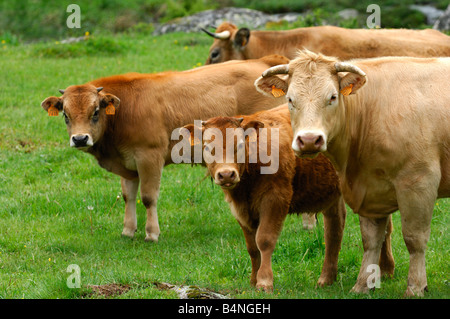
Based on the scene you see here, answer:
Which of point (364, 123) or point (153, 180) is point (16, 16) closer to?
point (153, 180)

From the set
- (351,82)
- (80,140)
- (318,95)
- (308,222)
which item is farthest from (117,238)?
(351,82)

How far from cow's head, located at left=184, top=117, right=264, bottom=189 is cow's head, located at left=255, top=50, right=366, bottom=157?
0.80m

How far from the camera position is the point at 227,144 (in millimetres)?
6797

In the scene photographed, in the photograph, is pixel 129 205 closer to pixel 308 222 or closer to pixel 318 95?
pixel 308 222

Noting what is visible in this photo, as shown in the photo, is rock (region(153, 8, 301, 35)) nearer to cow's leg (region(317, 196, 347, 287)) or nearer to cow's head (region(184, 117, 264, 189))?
cow's leg (region(317, 196, 347, 287))

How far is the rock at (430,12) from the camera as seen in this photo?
22125mm

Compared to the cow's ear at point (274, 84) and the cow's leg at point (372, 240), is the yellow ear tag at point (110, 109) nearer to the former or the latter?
the cow's ear at point (274, 84)

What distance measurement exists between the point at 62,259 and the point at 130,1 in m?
23.1

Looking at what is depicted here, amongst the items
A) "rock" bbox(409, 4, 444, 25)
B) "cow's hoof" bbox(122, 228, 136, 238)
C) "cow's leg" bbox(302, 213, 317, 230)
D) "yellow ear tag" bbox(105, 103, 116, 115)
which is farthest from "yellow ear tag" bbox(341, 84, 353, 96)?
"rock" bbox(409, 4, 444, 25)

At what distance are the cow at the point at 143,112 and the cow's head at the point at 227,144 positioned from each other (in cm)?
252

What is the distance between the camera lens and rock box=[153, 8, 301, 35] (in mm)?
22578

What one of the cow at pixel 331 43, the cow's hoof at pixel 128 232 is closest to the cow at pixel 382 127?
the cow's hoof at pixel 128 232

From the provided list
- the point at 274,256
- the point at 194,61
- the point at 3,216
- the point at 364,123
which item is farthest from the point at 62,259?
the point at 194,61

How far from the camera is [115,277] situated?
22.7ft
